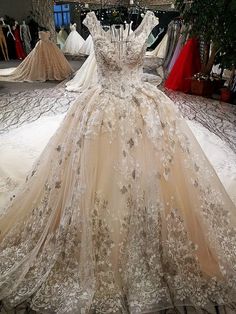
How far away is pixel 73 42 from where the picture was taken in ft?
18.0

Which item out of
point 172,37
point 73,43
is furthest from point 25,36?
point 172,37

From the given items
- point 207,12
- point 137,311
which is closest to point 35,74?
point 207,12

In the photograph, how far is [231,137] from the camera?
3.11m

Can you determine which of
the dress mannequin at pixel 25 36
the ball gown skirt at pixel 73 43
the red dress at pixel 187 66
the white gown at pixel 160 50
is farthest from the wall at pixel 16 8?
the red dress at pixel 187 66

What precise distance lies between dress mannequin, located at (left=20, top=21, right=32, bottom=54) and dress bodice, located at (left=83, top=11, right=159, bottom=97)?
4.86 meters

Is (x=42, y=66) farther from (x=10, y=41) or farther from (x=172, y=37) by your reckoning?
(x=172, y=37)

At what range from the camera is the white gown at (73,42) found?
504 cm

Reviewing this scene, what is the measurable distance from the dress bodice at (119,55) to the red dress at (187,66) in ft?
10.6

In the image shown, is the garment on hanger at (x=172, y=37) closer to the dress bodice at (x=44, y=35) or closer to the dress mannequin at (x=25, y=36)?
the dress bodice at (x=44, y=35)

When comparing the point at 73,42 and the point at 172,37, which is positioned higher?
the point at 172,37

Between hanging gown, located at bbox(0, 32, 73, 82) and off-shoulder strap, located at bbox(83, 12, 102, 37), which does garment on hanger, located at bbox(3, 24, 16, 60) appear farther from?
off-shoulder strap, located at bbox(83, 12, 102, 37)

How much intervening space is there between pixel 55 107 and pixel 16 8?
9.33ft

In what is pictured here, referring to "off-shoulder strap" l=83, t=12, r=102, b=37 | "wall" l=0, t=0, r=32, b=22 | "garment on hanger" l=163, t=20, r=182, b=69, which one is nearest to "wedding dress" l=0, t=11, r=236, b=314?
"off-shoulder strap" l=83, t=12, r=102, b=37

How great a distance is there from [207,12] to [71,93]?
2.32 metres
